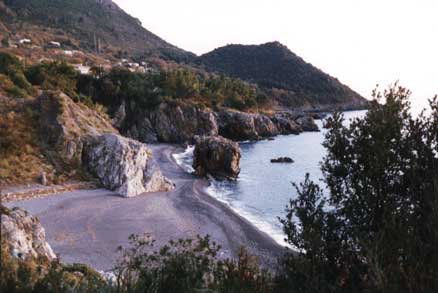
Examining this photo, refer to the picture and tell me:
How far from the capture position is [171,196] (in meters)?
31.5

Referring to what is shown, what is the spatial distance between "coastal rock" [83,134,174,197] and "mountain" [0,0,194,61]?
10617 cm

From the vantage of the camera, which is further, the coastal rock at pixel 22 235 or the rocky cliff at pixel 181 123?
the rocky cliff at pixel 181 123

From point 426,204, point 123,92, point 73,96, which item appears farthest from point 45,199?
point 123,92

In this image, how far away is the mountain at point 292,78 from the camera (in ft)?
552

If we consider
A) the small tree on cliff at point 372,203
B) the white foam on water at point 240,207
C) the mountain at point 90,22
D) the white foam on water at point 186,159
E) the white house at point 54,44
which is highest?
the mountain at point 90,22

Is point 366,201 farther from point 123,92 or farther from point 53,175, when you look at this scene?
point 123,92

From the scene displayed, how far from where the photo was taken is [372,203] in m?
8.73

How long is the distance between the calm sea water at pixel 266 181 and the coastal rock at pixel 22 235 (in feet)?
25.6

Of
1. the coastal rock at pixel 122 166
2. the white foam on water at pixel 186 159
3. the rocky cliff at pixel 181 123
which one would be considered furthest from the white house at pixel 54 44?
the coastal rock at pixel 122 166

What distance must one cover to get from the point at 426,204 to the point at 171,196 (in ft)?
81.8

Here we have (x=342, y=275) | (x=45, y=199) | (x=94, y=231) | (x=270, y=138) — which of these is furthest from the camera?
(x=270, y=138)

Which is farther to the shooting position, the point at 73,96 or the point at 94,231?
the point at 73,96

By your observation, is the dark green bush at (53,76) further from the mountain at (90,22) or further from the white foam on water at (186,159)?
the mountain at (90,22)

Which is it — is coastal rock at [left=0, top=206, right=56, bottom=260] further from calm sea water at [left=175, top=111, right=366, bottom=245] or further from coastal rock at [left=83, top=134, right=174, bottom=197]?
coastal rock at [left=83, top=134, right=174, bottom=197]
